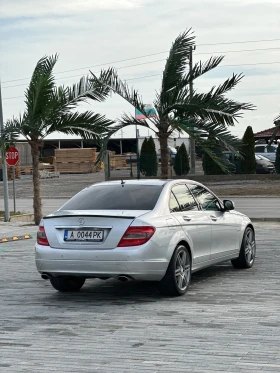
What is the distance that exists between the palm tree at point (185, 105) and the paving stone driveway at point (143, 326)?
34.4ft

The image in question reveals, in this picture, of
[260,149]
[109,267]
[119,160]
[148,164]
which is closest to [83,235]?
[109,267]

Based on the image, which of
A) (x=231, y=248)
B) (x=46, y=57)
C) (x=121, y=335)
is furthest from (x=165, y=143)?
(x=121, y=335)

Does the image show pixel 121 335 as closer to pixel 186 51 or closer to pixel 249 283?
pixel 249 283

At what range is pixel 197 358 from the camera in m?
7.04

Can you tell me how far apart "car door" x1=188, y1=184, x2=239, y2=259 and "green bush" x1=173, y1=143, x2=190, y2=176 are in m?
37.9

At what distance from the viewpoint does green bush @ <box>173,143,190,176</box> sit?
50125mm

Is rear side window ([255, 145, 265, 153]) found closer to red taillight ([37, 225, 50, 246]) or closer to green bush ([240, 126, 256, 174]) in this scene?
green bush ([240, 126, 256, 174])

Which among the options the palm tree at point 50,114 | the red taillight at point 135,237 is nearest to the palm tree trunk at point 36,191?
the palm tree at point 50,114

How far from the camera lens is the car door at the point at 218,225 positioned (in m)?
11.5

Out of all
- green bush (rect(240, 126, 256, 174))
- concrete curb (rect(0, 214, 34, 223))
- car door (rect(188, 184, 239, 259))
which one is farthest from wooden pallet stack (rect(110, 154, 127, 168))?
car door (rect(188, 184, 239, 259))

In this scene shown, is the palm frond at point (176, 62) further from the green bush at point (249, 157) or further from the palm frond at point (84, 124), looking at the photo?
the green bush at point (249, 157)

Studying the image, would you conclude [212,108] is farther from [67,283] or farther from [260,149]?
[260,149]

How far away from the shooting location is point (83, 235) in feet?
32.7

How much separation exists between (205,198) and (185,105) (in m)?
11.3
